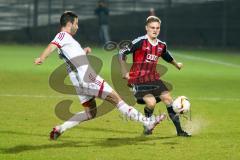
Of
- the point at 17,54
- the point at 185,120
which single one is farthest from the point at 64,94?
the point at 17,54

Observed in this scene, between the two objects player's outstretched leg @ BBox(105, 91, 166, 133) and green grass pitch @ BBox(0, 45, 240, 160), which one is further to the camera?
player's outstretched leg @ BBox(105, 91, 166, 133)

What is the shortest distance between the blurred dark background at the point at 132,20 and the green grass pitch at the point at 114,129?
1889 cm

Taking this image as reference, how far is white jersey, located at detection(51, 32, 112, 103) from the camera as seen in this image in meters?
10.7

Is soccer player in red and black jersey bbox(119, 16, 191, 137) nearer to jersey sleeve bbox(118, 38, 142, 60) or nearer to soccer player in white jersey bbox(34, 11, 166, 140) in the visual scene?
jersey sleeve bbox(118, 38, 142, 60)

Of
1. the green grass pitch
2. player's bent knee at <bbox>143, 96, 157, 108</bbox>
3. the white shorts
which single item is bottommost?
the green grass pitch

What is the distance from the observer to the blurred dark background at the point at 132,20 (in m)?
40.4

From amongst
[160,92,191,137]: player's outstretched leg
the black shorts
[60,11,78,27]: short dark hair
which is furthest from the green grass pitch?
[60,11,78,27]: short dark hair

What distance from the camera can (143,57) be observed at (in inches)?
Answer: 457

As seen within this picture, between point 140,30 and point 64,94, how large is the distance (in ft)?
78.5

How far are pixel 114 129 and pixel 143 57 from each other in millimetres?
1425

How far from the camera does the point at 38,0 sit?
42.9 metres

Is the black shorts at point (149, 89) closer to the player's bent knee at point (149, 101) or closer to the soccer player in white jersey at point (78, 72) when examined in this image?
the player's bent knee at point (149, 101)

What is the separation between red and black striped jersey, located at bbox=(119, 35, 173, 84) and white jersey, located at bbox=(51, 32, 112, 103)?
977mm

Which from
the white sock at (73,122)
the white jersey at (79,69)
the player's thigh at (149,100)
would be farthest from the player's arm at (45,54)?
the player's thigh at (149,100)
